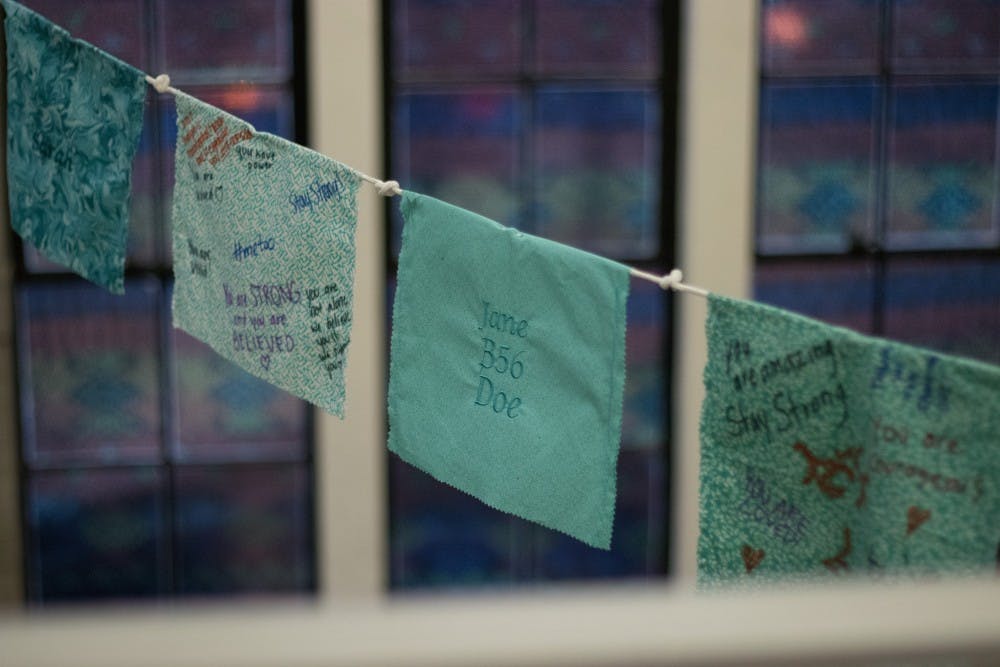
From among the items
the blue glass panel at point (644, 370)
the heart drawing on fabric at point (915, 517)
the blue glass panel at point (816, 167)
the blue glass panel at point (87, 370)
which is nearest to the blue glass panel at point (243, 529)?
the blue glass panel at point (87, 370)

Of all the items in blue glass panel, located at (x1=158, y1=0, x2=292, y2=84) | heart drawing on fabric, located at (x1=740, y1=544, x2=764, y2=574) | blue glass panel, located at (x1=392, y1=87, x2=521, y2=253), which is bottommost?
heart drawing on fabric, located at (x1=740, y1=544, x2=764, y2=574)

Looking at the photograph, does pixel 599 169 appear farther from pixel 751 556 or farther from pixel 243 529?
pixel 751 556

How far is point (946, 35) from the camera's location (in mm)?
2361

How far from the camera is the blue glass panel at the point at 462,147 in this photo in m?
2.30

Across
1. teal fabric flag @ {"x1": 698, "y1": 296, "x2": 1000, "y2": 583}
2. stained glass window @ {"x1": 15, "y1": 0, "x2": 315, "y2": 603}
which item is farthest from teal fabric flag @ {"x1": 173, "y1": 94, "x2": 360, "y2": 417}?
stained glass window @ {"x1": 15, "y1": 0, "x2": 315, "y2": 603}

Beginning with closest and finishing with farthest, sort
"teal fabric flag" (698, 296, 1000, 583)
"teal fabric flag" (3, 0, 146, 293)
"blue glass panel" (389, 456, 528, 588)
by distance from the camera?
"teal fabric flag" (698, 296, 1000, 583)
"teal fabric flag" (3, 0, 146, 293)
"blue glass panel" (389, 456, 528, 588)

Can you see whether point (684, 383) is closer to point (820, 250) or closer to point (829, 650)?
point (820, 250)

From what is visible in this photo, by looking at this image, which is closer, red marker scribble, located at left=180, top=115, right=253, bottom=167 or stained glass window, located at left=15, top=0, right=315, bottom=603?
red marker scribble, located at left=180, top=115, right=253, bottom=167

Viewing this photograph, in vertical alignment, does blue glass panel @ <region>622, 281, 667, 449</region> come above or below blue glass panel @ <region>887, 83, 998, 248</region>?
below

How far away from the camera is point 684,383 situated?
2336mm

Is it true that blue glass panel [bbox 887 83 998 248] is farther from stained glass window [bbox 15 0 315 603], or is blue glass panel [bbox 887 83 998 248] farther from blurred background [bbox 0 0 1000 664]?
stained glass window [bbox 15 0 315 603]

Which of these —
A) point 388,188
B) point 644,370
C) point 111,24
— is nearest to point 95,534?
point 111,24

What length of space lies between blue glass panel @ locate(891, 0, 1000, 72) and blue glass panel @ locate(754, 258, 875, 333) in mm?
412

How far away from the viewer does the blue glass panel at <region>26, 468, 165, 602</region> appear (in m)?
2.36
